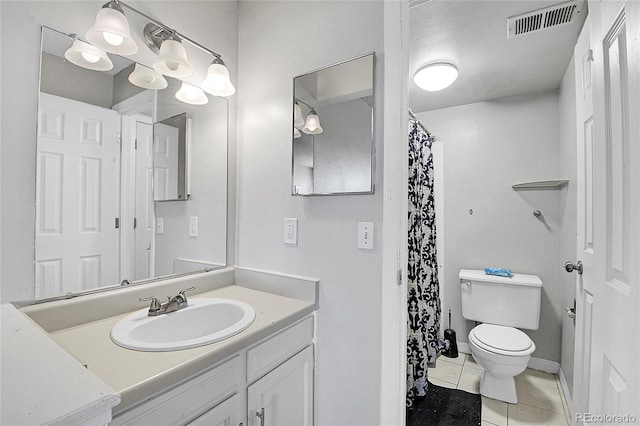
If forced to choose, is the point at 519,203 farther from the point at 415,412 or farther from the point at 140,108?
the point at 140,108

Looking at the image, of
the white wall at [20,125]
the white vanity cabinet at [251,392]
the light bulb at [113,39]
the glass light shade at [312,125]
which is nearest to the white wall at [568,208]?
the glass light shade at [312,125]

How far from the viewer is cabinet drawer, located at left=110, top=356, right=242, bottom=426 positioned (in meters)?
0.70

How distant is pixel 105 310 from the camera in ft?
3.49

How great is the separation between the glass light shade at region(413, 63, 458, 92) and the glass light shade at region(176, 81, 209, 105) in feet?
4.74

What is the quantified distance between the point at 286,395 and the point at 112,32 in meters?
1.47

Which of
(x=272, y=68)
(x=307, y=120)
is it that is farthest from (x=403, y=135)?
(x=272, y=68)

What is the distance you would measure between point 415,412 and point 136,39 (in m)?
2.45

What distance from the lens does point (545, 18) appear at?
1.51 meters

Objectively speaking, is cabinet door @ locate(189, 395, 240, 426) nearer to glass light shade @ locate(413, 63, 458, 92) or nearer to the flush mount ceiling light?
the flush mount ceiling light

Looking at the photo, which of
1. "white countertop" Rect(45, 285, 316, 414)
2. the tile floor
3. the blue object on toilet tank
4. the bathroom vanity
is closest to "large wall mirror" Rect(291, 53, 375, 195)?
the bathroom vanity

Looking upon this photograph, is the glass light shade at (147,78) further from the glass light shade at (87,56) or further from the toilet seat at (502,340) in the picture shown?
the toilet seat at (502,340)

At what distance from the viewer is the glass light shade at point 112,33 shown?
3.28 feet

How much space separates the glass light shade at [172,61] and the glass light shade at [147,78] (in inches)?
1.1

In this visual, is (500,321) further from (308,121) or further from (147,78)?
(147,78)
